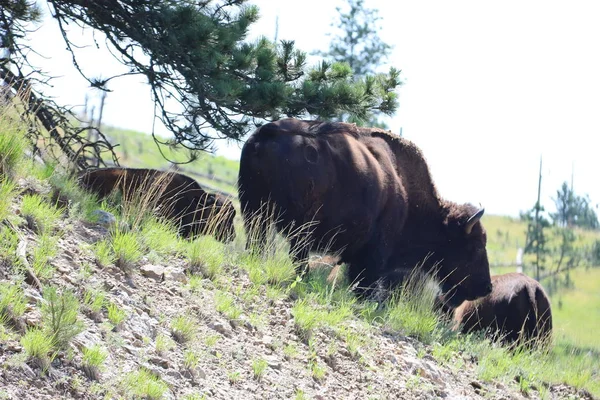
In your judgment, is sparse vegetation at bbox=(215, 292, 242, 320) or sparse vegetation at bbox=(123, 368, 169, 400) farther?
sparse vegetation at bbox=(215, 292, 242, 320)

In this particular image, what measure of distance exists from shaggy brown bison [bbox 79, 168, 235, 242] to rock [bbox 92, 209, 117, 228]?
798 millimetres

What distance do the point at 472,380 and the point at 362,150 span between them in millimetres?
Result: 3493

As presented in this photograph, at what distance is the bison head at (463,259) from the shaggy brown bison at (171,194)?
3.63 meters

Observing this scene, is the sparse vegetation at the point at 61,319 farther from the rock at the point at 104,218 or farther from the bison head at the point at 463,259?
the bison head at the point at 463,259

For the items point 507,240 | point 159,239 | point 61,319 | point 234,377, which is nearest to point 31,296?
point 61,319

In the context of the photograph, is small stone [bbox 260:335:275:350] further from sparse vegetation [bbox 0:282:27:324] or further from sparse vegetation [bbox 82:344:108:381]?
sparse vegetation [bbox 0:282:27:324]

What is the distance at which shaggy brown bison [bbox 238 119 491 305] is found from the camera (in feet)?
33.0

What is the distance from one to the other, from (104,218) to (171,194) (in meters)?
2.03

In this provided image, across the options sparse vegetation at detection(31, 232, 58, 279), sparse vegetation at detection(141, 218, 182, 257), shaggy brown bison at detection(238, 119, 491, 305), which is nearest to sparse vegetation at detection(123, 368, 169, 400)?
sparse vegetation at detection(31, 232, 58, 279)

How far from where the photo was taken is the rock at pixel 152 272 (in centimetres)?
791

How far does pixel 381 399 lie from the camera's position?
758 centimetres

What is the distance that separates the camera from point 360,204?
10.8 metres

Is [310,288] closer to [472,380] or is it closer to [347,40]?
[472,380]

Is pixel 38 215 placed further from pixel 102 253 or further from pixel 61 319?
pixel 61 319
